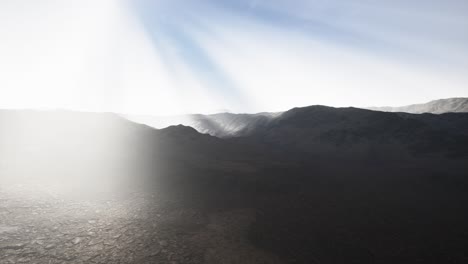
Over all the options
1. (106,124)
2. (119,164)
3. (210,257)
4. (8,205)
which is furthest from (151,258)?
(106,124)

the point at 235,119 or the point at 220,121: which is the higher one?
the point at 235,119

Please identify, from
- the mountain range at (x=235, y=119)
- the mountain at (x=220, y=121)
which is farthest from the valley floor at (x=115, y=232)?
the mountain at (x=220, y=121)

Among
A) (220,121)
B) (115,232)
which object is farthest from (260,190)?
(220,121)

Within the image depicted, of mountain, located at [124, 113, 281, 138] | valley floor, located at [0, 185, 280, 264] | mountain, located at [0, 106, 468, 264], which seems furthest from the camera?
mountain, located at [124, 113, 281, 138]

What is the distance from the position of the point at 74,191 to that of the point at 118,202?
12.9 feet

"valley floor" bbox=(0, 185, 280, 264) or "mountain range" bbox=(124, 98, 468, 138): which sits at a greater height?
"mountain range" bbox=(124, 98, 468, 138)

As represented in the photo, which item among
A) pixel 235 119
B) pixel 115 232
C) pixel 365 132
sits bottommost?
pixel 115 232

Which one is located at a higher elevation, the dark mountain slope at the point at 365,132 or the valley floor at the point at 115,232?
the dark mountain slope at the point at 365,132

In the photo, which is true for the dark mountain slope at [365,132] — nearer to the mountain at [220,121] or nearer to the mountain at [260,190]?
the mountain at [260,190]

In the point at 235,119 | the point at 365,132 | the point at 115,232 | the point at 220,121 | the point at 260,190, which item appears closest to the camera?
the point at 115,232

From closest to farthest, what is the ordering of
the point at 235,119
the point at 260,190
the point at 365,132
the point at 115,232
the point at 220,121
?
1. the point at 115,232
2. the point at 260,190
3. the point at 365,132
4. the point at 235,119
5. the point at 220,121

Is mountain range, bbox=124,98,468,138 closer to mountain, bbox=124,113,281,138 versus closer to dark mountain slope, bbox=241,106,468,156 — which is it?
mountain, bbox=124,113,281,138

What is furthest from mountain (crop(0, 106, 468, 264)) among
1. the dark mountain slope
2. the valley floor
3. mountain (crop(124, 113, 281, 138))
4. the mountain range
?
the mountain range

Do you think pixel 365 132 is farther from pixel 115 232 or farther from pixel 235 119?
pixel 235 119
